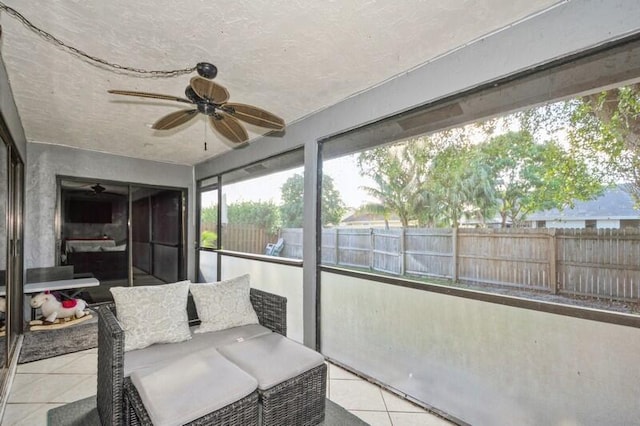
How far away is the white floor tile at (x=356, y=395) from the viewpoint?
2.31 m

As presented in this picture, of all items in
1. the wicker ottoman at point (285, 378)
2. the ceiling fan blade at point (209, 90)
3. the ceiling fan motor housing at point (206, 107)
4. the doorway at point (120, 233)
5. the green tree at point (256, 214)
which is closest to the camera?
the ceiling fan blade at point (209, 90)

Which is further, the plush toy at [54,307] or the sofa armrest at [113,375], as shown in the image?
the plush toy at [54,307]

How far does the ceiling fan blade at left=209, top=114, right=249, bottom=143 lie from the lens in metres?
2.20

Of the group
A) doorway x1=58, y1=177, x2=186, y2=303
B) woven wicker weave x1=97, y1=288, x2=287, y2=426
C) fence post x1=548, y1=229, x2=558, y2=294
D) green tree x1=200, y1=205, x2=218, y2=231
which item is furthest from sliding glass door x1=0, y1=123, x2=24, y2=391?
fence post x1=548, y1=229, x2=558, y2=294

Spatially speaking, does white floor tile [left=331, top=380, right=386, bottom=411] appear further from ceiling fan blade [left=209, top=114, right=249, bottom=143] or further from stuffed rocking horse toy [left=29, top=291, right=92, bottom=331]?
stuffed rocking horse toy [left=29, top=291, right=92, bottom=331]

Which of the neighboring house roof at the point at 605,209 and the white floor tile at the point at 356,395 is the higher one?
the neighboring house roof at the point at 605,209

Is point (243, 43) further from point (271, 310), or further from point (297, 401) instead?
point (297, 401)

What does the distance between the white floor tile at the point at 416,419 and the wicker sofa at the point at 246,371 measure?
1.79 feet

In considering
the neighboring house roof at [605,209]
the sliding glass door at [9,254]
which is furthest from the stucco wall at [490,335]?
the sliding glass door at [9,254]

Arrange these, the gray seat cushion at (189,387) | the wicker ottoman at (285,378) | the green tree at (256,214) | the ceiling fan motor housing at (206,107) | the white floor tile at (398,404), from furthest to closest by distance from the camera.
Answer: the green tree at (256,214)
the white floor tile at (398,404)
the ceiling fan motor housing at (206,107)
the wicker ottoman at (285,378)
the gray seat cushion at (189,387)

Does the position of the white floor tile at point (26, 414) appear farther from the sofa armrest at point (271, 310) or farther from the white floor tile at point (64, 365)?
the sofa armrest at point (271, 310)

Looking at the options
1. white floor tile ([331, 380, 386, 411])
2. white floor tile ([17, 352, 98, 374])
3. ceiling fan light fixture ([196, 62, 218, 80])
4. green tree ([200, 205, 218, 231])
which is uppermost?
ceiling fan light fixture ([196, 62, 218, 80])

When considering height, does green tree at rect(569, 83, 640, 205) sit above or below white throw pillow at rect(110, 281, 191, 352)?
above

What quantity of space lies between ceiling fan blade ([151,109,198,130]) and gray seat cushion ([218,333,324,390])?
164 centimetres
